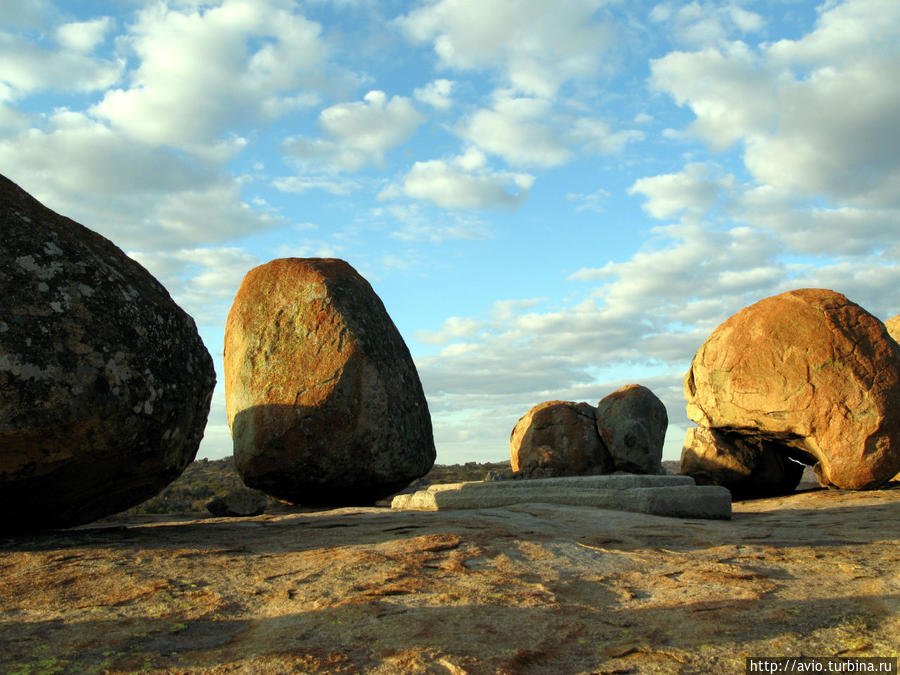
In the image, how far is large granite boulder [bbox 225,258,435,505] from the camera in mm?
8406

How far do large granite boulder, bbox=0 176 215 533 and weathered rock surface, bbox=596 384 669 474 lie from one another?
12.4 m

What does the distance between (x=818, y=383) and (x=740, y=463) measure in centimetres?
252

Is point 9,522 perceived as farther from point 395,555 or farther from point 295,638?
point 295,638

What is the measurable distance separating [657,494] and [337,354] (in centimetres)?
398

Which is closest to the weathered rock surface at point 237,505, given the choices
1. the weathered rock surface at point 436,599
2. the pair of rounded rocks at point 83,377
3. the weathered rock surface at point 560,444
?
the weathered rock surface at point 436,599

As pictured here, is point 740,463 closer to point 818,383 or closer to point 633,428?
point 818,383

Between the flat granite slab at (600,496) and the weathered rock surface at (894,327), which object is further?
the weathered rock surface at (894,327)

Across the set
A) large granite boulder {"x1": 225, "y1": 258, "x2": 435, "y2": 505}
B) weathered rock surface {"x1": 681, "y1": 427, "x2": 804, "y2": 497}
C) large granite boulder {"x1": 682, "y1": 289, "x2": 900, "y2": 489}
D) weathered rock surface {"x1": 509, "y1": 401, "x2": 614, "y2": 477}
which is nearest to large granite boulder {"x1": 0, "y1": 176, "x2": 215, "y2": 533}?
large granite boulder {"x1": 225, "y1": 258, "x2": 435, "y2": 505}

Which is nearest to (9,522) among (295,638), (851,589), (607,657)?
(295,638)

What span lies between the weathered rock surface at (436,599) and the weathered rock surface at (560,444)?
10068 mm

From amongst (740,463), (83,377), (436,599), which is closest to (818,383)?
(740,463)

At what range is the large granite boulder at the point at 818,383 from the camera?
10.7 metres

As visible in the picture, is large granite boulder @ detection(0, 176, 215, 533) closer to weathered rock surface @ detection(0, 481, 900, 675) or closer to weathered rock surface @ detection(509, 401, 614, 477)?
weathered rock surface @ detection(0, 481, 900, 675)

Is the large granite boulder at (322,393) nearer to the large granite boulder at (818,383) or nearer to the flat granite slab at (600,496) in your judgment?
the flat granite slab at (600,496)
